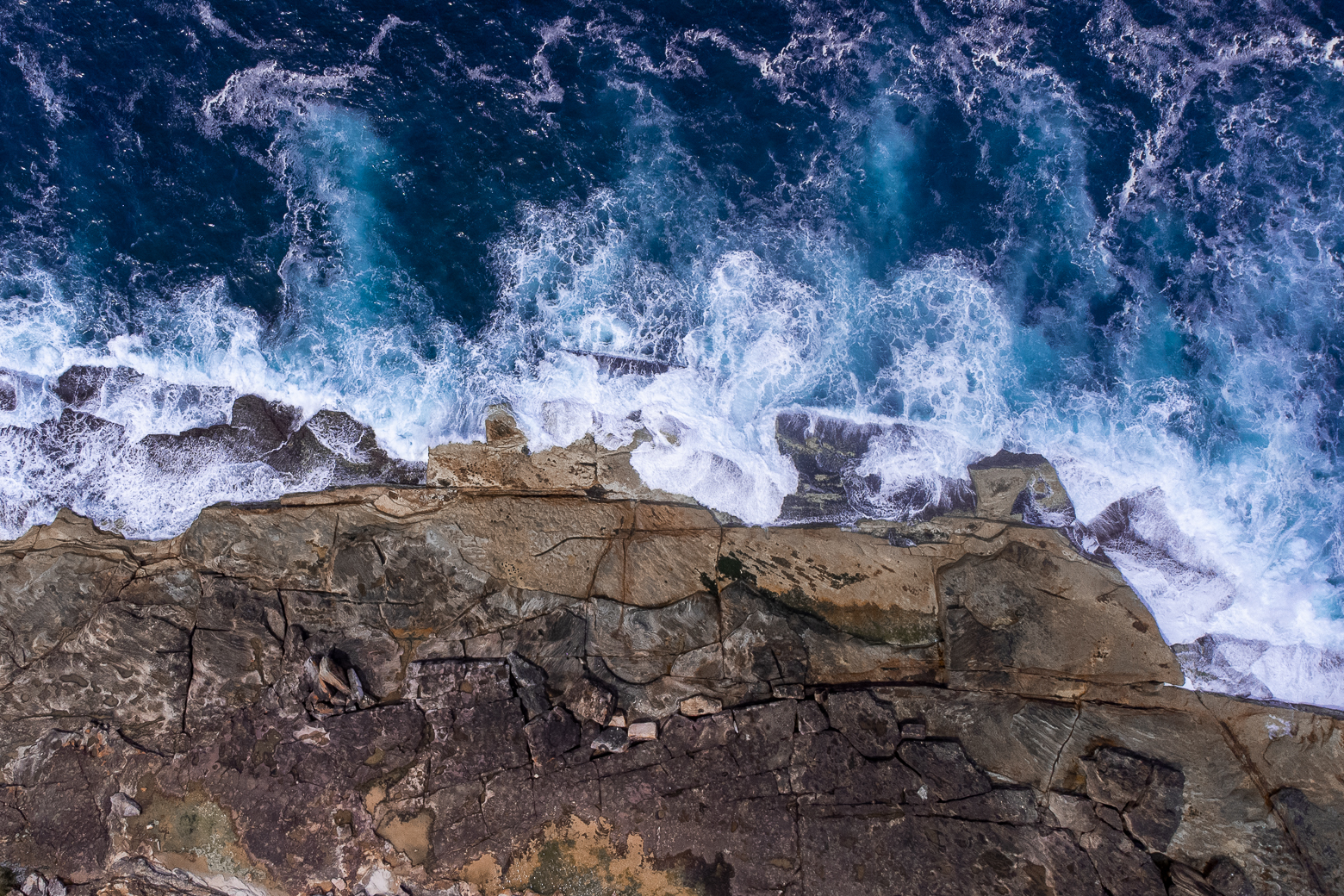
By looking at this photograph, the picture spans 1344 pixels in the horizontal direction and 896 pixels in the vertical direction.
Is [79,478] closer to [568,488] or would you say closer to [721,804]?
[568,488]

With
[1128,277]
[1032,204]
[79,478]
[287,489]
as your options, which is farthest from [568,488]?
[1128,277]

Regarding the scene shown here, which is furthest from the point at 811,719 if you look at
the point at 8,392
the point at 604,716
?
the point at 8,392

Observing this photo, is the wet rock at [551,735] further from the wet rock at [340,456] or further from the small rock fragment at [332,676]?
the wet rock at [340,456]

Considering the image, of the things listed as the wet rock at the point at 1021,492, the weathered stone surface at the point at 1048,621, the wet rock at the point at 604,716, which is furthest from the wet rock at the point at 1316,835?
the wet rock at the point at 1021,492

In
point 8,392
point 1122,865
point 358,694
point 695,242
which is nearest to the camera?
point 1122,865

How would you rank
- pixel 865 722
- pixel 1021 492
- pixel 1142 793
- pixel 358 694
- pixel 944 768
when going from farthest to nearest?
pixel 1021 492, pixel 358 694, pixel 865 722, pixel 944 768, pixel 1142 793

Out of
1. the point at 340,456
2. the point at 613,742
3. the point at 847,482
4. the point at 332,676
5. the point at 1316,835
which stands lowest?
the point at 332,676

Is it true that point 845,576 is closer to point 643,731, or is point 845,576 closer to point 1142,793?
point 643,731
